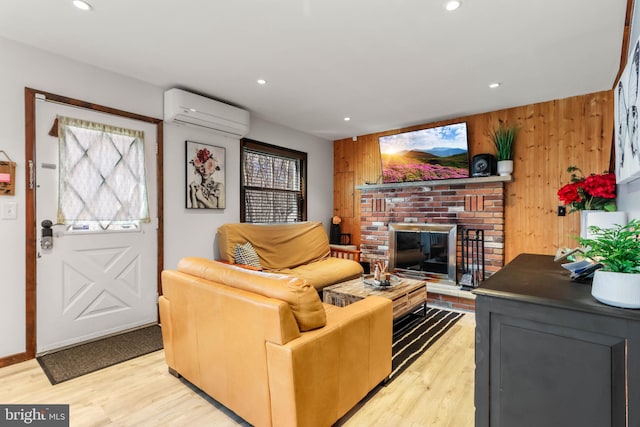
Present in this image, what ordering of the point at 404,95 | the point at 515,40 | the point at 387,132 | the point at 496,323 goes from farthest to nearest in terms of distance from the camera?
the point at 387,132 → the point at 404,95 → the point at 515,40 → the point at 496,323

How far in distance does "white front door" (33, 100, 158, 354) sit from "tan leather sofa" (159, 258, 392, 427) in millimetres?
1272

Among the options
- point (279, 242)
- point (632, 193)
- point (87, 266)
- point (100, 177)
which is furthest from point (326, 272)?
point (632, 193)

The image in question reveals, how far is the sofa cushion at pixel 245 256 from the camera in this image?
3.51m

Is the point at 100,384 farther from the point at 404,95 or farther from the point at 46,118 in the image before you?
the point at 404,95

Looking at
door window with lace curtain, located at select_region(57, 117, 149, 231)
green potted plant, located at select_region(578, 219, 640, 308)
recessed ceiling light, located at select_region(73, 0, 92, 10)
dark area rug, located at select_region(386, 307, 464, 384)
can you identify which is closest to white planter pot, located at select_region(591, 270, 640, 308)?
green potted plant, located at select_region(578, 219, 640, 308)

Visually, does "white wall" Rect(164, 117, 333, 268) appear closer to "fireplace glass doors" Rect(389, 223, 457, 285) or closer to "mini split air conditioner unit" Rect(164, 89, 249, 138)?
"mini split air conditioner unit" Rect(164, 89, 249, 138)

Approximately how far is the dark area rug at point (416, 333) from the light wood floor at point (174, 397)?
98 millimetres

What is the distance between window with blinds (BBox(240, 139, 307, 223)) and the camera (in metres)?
4.25

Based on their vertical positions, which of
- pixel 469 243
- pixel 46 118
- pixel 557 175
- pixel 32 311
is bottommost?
pixel 32 311

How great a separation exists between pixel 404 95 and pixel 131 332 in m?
3.65

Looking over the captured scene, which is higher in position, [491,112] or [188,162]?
[491,112]

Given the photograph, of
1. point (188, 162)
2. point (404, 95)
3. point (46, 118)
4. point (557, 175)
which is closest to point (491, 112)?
point (557, 175)

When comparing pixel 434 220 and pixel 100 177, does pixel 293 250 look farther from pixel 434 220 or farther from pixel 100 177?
pixel 100 177

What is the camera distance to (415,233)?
177 inches
